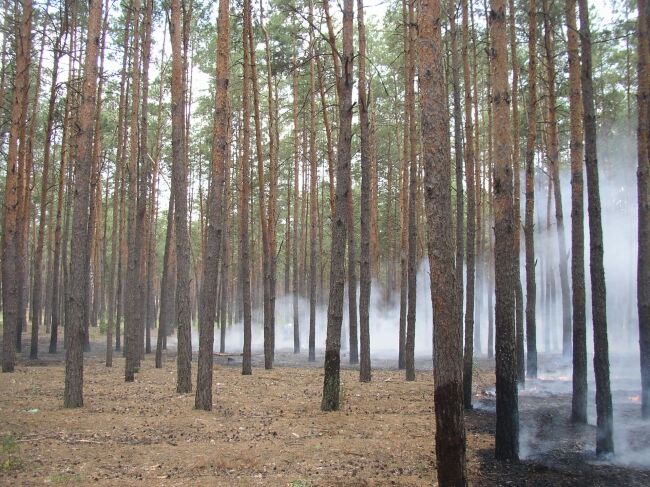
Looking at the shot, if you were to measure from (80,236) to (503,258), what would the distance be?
7.25 m

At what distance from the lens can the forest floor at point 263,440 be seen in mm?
5805

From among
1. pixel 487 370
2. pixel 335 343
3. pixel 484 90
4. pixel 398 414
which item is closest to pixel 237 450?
pixel 335 343

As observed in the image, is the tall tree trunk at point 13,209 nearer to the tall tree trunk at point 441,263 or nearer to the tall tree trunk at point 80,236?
the tall tree trunk at point 80,236

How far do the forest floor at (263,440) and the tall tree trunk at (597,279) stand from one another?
1.77ft

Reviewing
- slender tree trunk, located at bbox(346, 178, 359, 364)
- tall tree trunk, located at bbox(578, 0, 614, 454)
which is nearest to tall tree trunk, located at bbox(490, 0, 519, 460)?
tall tree trunk, located at bbox(578, 0, 614, 454)

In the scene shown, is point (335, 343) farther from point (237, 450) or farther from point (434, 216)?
point (434, 216)

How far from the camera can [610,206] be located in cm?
2989

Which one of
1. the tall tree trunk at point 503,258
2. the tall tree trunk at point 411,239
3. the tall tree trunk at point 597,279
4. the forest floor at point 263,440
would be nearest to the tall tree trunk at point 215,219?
the forest floor at point 263,440

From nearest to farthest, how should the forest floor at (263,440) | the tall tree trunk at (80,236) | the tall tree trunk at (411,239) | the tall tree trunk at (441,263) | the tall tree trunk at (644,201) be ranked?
the tall tree trunk at (441,263), the forest floor at (263,440), the tall tree trunk at (80,236), the tall tree trunk at (644,201), the tall tree trunk at (411,239)

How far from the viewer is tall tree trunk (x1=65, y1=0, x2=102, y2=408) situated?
904 centimetres

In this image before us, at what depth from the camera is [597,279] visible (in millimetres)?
7988

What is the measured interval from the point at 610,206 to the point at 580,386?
24.7 m

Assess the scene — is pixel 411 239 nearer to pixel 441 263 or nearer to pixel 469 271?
pixel 469 271

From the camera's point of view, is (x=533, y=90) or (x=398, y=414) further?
(x=533, y=90)
